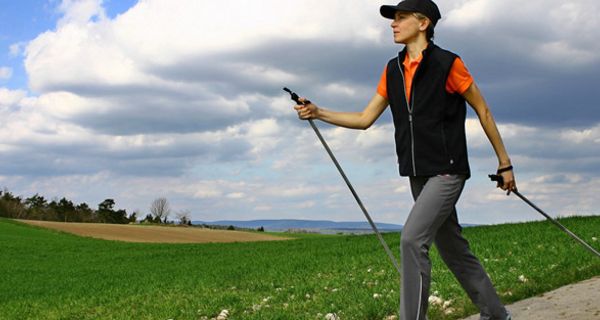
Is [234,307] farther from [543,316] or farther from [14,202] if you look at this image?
[14,202]

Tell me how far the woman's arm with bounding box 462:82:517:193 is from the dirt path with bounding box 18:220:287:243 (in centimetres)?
5325

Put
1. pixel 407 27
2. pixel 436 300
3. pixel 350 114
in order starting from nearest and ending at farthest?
pixel 407 27 → pixel 350 114 → pixel 436 300

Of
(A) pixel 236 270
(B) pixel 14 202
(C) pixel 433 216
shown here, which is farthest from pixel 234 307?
(B) pixel 14 202

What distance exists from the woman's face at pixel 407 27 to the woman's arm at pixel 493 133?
2.21 ft

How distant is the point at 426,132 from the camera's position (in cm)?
568

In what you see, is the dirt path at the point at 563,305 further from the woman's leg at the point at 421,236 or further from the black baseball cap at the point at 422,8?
the black baseball cap at the point at 422,8

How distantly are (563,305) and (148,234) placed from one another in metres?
57.2

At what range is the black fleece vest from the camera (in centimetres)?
565

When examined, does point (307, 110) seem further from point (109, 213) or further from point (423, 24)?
point (109, 213)

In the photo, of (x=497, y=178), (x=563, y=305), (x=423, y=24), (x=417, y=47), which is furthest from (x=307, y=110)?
(x=563, y=305)

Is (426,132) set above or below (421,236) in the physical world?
above

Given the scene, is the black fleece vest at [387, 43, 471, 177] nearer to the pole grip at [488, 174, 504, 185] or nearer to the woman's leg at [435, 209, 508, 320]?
the pole grip at [488, 174, 504, 185]

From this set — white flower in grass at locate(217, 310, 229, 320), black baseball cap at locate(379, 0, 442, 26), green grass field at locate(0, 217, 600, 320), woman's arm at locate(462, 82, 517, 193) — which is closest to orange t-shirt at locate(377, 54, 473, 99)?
woman's arm at locate(462, 82, 517, 193)

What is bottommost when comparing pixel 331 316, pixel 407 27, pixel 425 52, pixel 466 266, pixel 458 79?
pixel 331 316
